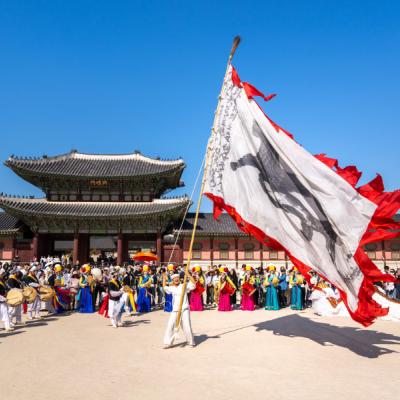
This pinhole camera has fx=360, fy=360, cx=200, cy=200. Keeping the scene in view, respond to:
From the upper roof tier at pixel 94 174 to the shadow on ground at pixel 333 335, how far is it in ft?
71.7

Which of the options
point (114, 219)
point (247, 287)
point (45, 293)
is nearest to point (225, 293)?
point (247, 287)

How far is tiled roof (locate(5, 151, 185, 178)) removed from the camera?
31.4 metres

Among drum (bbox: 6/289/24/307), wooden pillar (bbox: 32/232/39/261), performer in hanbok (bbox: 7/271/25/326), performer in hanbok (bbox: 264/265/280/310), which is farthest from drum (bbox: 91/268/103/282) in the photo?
wooden pillar (bbox: 32/232/39/261)

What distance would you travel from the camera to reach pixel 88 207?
3119cm

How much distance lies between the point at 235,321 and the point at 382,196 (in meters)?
6.64

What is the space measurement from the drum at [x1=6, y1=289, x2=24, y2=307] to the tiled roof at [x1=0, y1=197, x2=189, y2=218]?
60.7ft

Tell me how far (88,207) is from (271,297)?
20.6 m

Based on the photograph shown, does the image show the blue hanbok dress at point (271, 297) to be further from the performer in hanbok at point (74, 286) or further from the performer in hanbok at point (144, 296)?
the performer in hanbok at point (74, 286)

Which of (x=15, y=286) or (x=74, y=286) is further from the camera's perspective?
(x=74, y=286)

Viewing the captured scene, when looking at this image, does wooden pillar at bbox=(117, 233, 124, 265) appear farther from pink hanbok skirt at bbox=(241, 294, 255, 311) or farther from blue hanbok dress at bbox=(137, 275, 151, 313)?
pink hanbok skirt at bbox=(241, 294, 255, 311)

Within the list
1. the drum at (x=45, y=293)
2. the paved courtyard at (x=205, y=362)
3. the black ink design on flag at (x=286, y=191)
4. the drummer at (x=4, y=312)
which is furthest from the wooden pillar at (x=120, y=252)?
the black ink design on flag at (x=286, y=191)

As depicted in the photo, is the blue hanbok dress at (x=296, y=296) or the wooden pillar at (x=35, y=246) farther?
the wooden pillar at (x=35, y=246)

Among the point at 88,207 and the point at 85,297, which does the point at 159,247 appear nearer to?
the point at 88,207

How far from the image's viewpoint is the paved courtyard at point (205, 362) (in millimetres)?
5438
